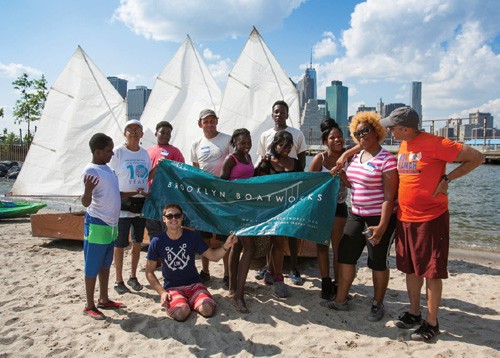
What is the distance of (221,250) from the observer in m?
4.11

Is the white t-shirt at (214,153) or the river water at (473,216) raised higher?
the white t-shirt at (214,153)

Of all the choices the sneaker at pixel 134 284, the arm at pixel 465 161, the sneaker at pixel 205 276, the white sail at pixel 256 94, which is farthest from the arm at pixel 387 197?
the white sail at pixel 256 94

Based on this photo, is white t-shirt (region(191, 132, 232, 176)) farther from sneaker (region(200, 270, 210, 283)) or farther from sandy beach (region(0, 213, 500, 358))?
sandy beach (region(0, 213, 500, 358))

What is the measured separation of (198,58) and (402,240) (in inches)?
313

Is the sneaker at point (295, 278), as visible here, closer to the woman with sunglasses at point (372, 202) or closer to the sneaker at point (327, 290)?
the sneaker at point (327, 290)

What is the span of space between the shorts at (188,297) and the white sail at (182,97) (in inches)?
233

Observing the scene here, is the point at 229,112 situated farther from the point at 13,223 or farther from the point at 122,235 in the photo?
the point at 13,223

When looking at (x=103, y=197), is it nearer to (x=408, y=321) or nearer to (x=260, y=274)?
(x=260, y=274)

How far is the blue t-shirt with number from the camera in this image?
13.5ft

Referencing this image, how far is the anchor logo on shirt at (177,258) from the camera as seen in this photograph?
13.5 ft

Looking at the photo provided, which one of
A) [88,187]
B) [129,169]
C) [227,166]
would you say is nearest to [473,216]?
[227,166]

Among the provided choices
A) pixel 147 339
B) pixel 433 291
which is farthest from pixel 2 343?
pixel 433 291

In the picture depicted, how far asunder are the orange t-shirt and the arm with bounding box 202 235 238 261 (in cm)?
168

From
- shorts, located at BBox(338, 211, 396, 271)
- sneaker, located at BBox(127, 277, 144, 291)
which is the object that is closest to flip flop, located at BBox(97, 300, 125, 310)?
sneaker, located at BBox(127, 277, 144, 291)
